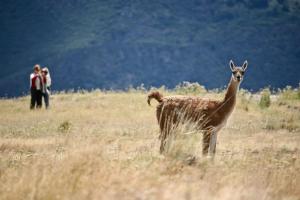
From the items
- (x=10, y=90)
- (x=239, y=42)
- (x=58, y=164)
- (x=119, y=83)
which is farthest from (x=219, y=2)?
(x=58, y=164)

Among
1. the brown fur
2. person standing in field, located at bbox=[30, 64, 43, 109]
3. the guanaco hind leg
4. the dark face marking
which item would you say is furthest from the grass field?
person standing in field, located at bbox=[30, 64, 43, 109]

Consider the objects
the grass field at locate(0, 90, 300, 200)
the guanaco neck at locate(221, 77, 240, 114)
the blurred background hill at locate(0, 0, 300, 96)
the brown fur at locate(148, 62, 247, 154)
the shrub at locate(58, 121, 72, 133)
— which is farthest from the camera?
the blurred background hill at locate(0, 0, 300, 96)

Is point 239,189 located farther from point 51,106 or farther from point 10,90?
point 10,90

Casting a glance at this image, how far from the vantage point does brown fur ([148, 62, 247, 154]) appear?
14146 millimetres

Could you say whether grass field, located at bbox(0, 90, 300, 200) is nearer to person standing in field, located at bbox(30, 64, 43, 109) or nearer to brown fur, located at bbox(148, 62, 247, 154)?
brown fur, located at bbox(148, 62, 247, 154)

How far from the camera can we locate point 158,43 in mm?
153250

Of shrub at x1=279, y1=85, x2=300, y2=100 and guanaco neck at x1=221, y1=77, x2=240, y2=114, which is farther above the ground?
shrub at x1=279, y1=85, x2=300, y2=100

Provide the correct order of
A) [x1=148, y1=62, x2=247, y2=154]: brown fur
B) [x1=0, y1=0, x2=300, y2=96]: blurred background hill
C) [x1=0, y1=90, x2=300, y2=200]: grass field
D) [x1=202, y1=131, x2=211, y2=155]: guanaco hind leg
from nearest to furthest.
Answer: [x1=0, y1=90, x2=300, y2=200]: grass field < [x1=202, y1=131, x2=211, y2=155]: guanaco hind leg < [x1=148, y1=62, x2=247, y2=154]: brown fur < [x1=0, y1=0, x2=300, y2=96]: blurred background hill

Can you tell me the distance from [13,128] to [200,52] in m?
131

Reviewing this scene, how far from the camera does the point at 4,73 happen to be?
154375 mm

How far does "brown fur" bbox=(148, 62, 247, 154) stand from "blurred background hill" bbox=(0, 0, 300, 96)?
123m

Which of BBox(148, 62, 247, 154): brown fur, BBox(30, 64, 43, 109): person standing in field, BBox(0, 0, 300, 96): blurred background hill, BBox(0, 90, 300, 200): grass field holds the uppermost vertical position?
BBox(0, 0, 300, 96): blurred background hill

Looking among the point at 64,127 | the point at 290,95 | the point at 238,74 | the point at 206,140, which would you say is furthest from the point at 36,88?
the point at 206,140

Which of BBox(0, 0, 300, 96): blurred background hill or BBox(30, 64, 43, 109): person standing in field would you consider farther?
BBox(0, 0, 300, 96): blurred background hill
